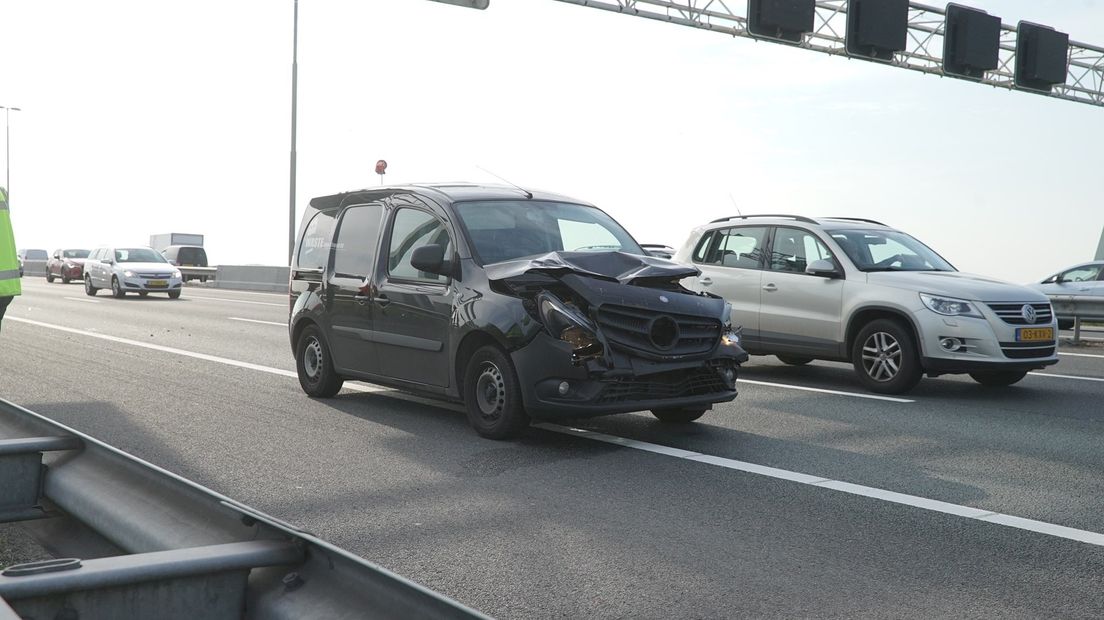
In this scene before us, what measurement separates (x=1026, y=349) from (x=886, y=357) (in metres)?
1.30

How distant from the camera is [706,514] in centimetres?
536

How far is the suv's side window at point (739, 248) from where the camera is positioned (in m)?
12.0

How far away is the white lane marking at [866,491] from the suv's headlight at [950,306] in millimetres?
4201

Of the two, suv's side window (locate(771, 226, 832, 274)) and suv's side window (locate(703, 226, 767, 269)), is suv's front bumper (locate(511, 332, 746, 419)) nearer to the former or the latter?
suv's side window (locate(771, 226, 832, 274))

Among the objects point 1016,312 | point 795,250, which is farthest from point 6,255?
point 1016,312

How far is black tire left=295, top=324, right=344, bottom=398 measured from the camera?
9242 mm

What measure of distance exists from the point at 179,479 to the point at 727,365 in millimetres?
5096

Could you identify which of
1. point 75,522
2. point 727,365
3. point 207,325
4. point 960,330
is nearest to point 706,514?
point 727,365

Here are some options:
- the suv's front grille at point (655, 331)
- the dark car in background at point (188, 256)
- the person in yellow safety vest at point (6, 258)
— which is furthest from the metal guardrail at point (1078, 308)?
the dark car in background at point (188, 256)

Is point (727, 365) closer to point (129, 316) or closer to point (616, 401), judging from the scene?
point (616, 401)

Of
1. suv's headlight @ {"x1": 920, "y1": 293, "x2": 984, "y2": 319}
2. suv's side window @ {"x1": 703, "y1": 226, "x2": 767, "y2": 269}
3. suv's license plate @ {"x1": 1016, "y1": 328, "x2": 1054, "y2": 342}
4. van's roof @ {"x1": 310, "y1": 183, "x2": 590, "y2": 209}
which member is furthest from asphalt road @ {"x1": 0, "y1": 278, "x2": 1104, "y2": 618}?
van's roof @ {"x1": 310, "y1": 183, "x2": 590, "y2": 209}

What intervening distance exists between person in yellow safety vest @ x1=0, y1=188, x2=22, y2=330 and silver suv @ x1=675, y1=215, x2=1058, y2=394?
7.14m

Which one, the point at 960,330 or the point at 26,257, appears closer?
the point at 960,330

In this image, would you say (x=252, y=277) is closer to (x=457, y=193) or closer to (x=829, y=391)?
(x=829, y=391)
